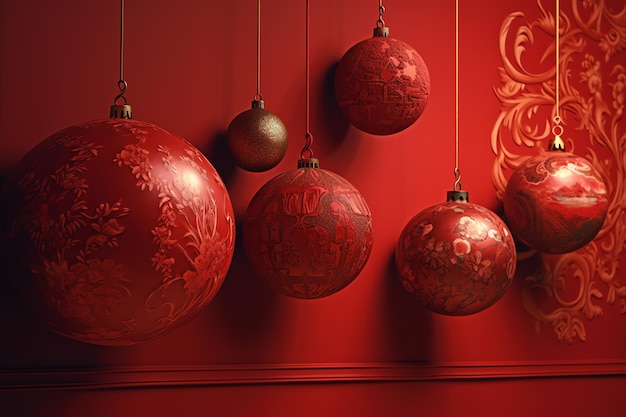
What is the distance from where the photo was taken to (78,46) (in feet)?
6.56

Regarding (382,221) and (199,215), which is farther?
(382,221)

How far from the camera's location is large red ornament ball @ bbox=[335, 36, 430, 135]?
2049mm

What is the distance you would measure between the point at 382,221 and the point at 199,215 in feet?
2.99

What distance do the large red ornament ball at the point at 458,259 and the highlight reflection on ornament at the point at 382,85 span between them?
293 mm

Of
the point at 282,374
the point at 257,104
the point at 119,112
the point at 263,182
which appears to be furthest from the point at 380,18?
the point at 282,374

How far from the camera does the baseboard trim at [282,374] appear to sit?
6.34ft

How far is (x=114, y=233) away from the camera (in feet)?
4.66

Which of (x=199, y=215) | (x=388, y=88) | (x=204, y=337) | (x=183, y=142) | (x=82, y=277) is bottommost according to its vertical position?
(x=204, y=337)

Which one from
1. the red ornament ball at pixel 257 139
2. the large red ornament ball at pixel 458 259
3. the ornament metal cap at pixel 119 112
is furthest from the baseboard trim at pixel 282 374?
the ornament metal cap at pixel 119 112

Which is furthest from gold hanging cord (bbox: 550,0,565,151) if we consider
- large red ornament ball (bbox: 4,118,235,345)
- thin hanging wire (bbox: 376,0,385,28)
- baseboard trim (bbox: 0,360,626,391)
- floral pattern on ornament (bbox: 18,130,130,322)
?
floral pattern on ornament (bbox: 18,130,130,322)

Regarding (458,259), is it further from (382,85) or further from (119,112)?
(119,112)

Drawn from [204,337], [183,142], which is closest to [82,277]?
[183,142]

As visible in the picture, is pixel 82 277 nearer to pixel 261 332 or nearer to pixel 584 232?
pixel 261 332

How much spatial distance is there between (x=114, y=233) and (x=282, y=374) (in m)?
0.90
